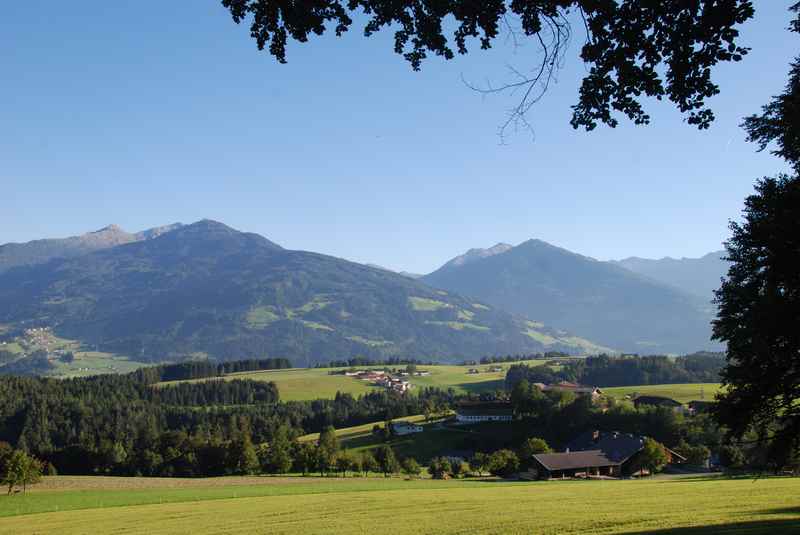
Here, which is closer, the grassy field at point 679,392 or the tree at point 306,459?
the tree at point 306,459

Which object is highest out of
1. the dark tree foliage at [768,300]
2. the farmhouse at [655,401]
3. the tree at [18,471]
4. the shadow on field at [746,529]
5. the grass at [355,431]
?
the dark tree foliage at [768,300]

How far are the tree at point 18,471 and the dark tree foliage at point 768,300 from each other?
3182 inches

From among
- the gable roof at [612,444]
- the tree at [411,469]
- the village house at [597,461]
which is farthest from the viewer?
the tree at [411,469]

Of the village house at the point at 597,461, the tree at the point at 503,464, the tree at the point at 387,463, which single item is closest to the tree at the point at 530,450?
the tree at the point at 503,464

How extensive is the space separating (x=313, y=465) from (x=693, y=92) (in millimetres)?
96695

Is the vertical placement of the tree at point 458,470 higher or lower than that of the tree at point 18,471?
lower

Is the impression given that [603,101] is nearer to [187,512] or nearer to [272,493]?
[187,512]

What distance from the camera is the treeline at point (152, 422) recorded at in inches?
4230

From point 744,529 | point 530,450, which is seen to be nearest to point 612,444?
point 530,450

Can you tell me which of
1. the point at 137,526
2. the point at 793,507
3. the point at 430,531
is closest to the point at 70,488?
the point at 137,526

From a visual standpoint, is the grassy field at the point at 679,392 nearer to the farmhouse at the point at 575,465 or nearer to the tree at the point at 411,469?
the farmhouse at the point at 575,465

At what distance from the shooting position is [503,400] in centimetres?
15588

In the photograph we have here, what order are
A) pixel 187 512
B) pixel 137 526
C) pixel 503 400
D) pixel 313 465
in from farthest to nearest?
pixel 503 400
pixel 313 465
pixel 187 512
pixel 137 526

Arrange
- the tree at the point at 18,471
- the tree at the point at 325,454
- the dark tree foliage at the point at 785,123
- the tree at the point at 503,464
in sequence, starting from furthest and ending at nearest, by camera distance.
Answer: the tree at the point at 325,454, the tree at the point at 503,464, the tree at the point at 18,471, the dark tree foliage at the point at 785,123
